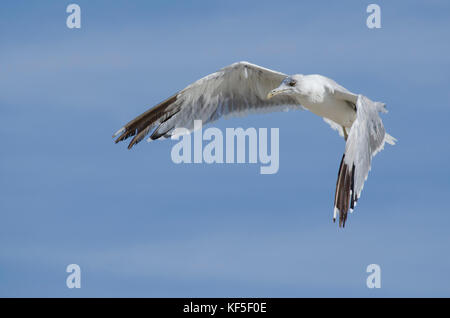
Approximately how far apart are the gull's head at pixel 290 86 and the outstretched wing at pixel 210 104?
66cm

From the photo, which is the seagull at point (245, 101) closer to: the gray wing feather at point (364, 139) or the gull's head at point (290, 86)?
the gull's head at point (290, 86)

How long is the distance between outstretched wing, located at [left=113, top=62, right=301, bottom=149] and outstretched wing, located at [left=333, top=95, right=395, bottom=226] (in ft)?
5.24

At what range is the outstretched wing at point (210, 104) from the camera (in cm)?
1058

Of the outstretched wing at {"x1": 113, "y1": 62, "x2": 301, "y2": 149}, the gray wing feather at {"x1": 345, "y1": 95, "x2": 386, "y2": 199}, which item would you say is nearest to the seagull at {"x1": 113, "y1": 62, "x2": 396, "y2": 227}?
the outstretched wing at {"x1": 113, "y1": 62, "x2": 301, "y2": 149}

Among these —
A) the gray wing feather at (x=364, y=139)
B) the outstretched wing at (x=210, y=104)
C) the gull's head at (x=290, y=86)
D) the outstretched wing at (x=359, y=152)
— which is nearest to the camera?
the outstretched wing at (x=359, y=152)

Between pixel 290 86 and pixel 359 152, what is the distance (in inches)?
64.1

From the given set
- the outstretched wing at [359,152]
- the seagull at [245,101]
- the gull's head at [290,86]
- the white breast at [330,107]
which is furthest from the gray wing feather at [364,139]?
the gull's head at [290,86]

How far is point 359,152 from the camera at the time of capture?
846 centimetres

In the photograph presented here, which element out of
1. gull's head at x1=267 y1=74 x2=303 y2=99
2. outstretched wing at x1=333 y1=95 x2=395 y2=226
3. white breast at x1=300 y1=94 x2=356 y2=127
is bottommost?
outstretched wing at x1=333 y1=95 x2=395 y2=226

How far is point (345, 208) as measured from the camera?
25.7ft

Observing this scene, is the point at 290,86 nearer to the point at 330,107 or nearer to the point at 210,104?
the point at 330,107

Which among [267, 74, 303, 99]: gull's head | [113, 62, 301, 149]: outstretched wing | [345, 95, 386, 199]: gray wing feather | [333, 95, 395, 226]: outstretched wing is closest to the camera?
[333, 95, 395, 226]: outstretched wing

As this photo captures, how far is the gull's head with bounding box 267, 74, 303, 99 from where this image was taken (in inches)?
385

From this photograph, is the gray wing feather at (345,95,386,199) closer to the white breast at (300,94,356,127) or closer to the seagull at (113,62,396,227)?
the seagull at (113,62,396,227)
